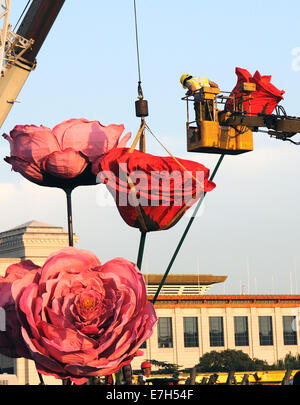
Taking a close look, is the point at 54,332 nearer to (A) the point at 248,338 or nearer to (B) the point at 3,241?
(B) the point at 3,241

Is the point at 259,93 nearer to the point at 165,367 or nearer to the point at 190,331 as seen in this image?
the point at 165,367

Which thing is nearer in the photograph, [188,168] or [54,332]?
[54,332]

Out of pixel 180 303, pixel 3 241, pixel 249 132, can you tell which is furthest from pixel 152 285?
pixel 249 132

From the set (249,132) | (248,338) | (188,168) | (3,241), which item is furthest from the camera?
(248,338)

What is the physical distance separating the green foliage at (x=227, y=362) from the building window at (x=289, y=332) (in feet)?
22.7

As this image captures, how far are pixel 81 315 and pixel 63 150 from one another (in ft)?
7.77

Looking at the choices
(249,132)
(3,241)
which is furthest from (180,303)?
(249,132)

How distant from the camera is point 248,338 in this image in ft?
275

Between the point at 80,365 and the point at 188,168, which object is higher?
the point at 188,168

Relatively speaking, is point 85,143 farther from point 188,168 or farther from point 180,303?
point 180,303

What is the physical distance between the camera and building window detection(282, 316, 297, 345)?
8538 cm

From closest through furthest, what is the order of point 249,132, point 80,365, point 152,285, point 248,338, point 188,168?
1. point 80,365
2. point 188,168
3. point 249,132
4. point 248,338
5. point 152,285

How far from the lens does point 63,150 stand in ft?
30.2
